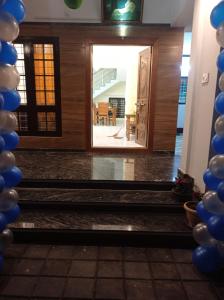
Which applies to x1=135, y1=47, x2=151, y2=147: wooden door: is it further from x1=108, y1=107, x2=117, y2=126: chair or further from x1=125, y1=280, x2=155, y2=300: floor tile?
x1=108, y1=107, x2=117, y2=126: chair

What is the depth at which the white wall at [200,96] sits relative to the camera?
95.2 inches

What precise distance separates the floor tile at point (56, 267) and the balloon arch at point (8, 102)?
36 centimetres

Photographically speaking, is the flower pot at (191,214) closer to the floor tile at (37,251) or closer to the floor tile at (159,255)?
the floor tile at (159,255)

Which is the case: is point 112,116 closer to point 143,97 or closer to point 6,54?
point 143,97

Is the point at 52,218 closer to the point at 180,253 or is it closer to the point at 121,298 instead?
the point at 121,298

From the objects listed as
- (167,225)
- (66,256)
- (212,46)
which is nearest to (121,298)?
(66,256)

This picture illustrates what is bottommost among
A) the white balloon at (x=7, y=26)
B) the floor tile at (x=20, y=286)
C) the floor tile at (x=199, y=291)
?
the floor tile at (x=199, y=291)

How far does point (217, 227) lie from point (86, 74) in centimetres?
359

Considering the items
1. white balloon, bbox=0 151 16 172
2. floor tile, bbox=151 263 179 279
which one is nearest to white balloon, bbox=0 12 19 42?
white balloon, bbox=0 151 16 172

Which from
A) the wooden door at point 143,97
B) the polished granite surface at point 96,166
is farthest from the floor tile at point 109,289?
the wooden door at point 143,97

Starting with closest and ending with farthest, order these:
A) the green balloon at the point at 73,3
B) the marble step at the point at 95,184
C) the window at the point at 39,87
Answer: the marble step at the point at 95,184
the green balloon at the point at 73,3
the window at the point at 39,87

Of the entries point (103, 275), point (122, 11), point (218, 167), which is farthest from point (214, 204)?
point (122, 11)

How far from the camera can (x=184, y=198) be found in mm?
2717

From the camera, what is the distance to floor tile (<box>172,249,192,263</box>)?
2155 mm
